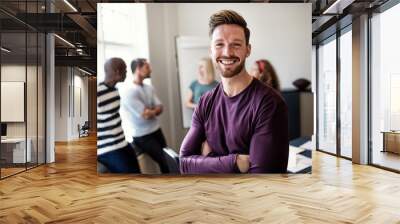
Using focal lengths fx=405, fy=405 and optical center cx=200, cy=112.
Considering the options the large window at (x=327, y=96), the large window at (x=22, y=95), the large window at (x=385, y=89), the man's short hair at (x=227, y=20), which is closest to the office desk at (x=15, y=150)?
the large window at (x=22, y=95)

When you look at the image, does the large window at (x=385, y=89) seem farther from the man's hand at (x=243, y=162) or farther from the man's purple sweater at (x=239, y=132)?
the man's hand at (x=243, y=162)

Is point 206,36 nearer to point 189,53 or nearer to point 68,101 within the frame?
point 189,53

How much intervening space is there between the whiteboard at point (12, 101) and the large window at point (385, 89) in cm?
630

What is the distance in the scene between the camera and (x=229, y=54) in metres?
5.76

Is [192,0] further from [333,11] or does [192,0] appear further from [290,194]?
[290,194]

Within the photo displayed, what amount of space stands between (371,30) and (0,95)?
6.66 metres

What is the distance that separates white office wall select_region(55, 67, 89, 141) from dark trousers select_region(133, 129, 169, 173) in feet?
28.7

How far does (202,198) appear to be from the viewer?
4781mm

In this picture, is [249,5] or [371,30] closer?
[249,5]

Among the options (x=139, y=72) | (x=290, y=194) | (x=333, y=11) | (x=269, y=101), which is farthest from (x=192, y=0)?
(x=290, y=194)

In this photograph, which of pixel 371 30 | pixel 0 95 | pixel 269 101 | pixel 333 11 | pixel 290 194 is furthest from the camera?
pixel 371 30

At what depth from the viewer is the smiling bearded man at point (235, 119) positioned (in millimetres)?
5703

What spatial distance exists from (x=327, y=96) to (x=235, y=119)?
507cm

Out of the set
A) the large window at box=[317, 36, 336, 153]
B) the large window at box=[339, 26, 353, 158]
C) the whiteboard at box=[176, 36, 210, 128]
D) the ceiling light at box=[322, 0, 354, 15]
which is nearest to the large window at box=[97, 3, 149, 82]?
the whiteboard at box=[176, 36, 210, 128]
